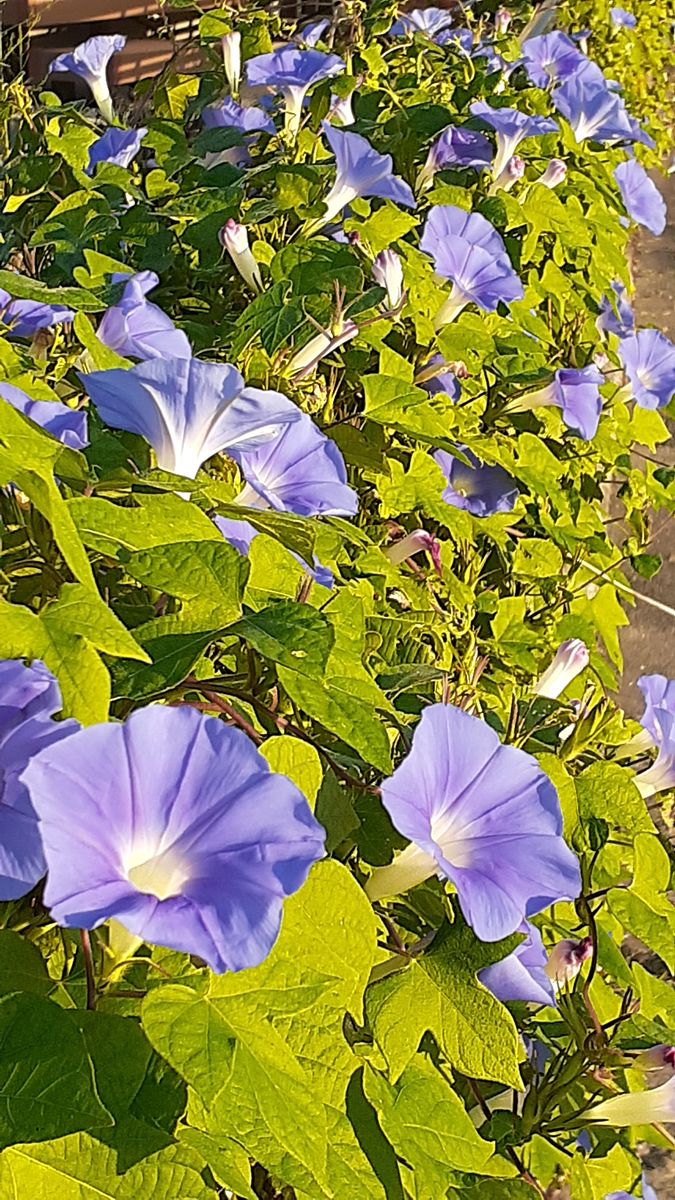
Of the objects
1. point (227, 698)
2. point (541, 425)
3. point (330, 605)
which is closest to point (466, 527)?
point (541, 425)

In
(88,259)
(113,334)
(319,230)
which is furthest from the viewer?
(319,230)

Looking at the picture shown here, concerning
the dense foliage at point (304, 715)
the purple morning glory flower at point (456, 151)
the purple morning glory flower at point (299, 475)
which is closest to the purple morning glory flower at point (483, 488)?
the dense foliage at point (304, 715)

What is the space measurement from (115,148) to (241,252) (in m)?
0.60

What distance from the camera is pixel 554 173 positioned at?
2277 mm

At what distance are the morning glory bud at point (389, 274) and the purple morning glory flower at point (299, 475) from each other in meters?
0.56

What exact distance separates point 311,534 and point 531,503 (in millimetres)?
1294

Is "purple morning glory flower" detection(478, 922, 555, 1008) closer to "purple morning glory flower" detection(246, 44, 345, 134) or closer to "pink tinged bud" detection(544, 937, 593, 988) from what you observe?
"pink tinged bud" detection(544, 937, 593, 988)

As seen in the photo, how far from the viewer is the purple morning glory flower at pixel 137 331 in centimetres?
113

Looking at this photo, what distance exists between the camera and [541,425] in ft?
6.80

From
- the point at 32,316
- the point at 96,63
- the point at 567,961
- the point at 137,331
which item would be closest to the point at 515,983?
the point at 567,961

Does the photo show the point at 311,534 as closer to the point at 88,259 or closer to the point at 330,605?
the point at 330,605

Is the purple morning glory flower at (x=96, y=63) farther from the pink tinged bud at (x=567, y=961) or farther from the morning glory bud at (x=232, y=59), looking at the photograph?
the pink tinged bud at (x=567, y=961)

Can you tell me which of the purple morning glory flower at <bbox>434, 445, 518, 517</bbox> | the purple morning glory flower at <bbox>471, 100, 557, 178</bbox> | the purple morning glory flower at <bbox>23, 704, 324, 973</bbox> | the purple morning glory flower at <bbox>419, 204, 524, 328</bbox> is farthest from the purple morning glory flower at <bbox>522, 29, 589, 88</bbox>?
the purple morning glory flower at <bbox>23, 704, 324, 973</bbox>

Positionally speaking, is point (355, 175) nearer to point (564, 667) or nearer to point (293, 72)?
point (293, 72)
